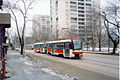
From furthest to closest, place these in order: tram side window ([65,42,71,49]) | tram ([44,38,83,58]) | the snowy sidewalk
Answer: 1. tram side window ([65,42,71,49])
2. tram ([44,38,83,58])
3. the snowy sidewalk

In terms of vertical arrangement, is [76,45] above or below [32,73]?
above

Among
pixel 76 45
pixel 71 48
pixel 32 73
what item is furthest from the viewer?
pixel 76 45

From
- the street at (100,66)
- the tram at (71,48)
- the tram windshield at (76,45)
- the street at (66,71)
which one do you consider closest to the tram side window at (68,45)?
the tram at (71,48)

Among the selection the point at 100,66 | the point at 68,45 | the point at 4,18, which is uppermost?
the point at 4,18

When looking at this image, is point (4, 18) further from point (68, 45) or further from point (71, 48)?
point (68, 45)

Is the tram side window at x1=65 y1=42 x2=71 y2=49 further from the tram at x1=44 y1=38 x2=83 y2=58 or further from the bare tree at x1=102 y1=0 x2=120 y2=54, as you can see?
the bare tree at x1=102 y1=0 x2=120 y2=54

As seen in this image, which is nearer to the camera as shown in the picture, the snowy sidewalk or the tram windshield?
the snowy sidewalk

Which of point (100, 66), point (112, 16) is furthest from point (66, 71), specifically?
point (112, 16)

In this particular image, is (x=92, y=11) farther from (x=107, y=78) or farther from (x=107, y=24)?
(x=107, y=78)

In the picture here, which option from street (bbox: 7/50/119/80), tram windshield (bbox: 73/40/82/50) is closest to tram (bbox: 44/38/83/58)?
tram windshield (bbox: 73/40/82/50)

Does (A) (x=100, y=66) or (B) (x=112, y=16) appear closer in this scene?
(A) (x=100, y=66)

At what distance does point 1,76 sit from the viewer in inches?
286

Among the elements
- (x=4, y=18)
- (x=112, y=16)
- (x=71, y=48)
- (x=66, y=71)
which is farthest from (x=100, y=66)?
(x=112, y=16)

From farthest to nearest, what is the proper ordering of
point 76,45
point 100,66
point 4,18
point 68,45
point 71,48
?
point 68,45, point 76,45, point 71,48, point 100,66, point 4,18
